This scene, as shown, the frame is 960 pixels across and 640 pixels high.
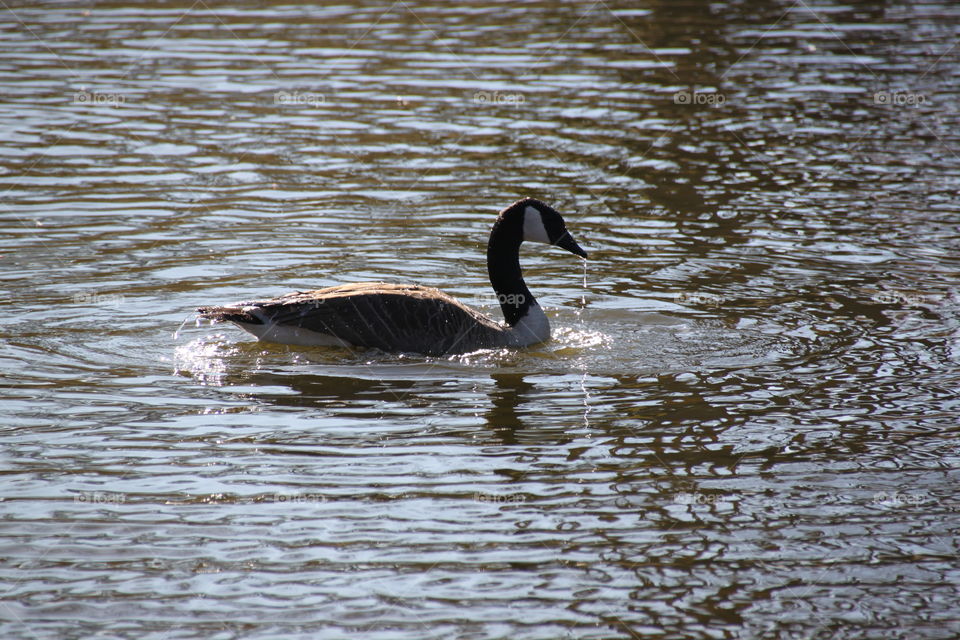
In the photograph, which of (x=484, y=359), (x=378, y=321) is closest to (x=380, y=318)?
(x=378, y=321)

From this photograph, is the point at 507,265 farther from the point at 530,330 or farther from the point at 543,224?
the point at 530,330

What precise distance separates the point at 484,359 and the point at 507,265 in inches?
43.6

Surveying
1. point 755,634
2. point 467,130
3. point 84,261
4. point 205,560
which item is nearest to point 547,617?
point 755,634

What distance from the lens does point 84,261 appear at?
493 inches

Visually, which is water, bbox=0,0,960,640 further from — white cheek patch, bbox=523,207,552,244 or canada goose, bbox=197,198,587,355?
white cheek patch, bbox=523,207,552,244

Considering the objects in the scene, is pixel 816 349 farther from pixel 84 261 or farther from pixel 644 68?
pixel 644 68

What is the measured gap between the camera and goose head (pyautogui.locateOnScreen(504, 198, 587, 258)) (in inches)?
425

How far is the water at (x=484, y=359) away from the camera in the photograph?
6.45 m

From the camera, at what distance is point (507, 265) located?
11.0 m

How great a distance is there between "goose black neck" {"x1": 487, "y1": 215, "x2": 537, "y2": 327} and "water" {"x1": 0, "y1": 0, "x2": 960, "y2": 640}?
2.07 ft

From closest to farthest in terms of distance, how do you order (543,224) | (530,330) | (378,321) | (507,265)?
(378,321)
(530,330)
(543,224)
(507,265)

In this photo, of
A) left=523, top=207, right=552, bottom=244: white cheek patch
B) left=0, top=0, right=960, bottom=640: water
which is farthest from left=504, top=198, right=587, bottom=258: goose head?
left=0, top=0, right=960, bottom=640: water

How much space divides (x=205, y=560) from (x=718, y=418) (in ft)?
13.7

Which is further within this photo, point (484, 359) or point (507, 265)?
point (507, 265)
